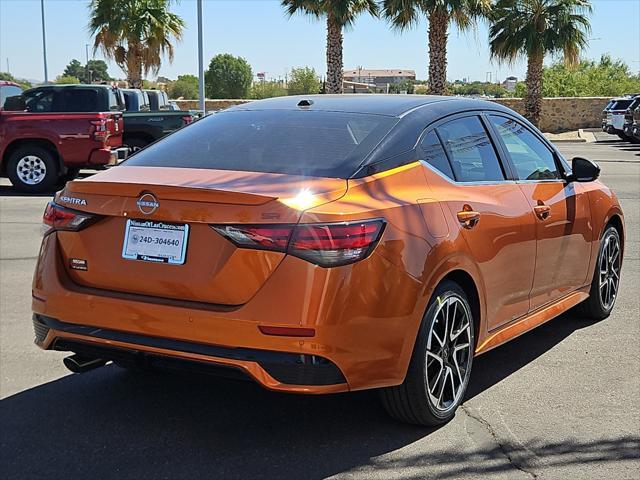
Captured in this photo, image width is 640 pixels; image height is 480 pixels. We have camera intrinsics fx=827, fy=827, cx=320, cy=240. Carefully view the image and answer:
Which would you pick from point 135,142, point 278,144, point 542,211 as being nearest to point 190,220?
point 278,144

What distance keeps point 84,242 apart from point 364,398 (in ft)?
5.74

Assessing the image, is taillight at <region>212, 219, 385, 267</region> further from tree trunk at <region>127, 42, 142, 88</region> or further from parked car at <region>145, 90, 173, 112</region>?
tree trunk at <region>127, 42, 142, 88</region>

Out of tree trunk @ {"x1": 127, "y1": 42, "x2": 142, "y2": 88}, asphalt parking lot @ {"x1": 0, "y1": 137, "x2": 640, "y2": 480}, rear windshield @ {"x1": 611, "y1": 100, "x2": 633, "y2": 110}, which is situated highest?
tree trunk @ {"x1": 127, "y1": 42, "x2": 142, "y2": 88}

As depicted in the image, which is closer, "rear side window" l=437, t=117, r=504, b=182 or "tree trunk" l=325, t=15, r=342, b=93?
"rear side window" l=437, t=117, r=504, b=182

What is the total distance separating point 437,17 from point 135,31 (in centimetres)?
1291

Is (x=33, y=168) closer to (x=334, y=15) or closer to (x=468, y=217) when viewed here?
(x=468, y=217)

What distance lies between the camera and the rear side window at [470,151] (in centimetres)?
459

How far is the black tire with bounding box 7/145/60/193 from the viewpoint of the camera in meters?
15.2

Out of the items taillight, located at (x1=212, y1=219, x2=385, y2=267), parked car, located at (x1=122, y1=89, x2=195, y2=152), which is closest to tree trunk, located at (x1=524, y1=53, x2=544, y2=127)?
parked car, located at (x1=122, y1=89, x2=195, y2=152)

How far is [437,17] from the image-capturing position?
1273 inches

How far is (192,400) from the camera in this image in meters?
4.55

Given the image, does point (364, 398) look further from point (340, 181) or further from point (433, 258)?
point (340, 181)

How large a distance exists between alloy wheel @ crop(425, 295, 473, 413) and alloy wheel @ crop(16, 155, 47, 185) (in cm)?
1240

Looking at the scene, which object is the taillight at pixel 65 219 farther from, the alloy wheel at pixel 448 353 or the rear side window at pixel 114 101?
the rear side window at pixel 114 101
